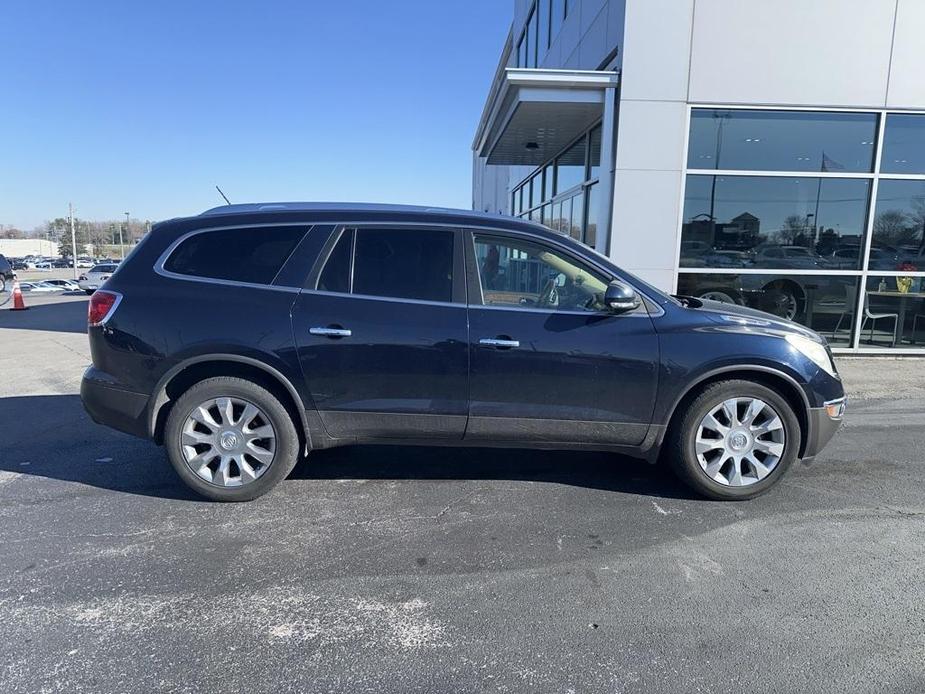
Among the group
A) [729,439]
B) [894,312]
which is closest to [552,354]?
[729,439]

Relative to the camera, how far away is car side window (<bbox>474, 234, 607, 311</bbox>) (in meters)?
3.90

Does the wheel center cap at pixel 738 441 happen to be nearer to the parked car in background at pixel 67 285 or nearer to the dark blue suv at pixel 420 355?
the dark blue suv at pixel 420 355

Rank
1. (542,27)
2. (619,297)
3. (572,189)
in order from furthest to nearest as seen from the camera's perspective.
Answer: (542,27) < (572,189) < (619,297)

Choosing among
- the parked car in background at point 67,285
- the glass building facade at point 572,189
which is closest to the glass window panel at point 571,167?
the glass building facade at point 572,189

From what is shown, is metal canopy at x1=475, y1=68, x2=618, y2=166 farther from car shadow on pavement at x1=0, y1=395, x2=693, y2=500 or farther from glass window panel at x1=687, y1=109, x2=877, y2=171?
car shadow on pavement at x1=0, y1=395, x2=693, y2=500

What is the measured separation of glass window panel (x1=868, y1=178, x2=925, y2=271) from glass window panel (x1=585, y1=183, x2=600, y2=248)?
420cm

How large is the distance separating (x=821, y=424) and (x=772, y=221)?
625 centimetres

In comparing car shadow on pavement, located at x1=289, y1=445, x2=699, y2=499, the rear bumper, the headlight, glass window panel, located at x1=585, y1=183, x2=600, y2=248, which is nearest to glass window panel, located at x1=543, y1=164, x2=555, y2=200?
glass window panel, located at x1=585, y1=183, x2=600, y2=248

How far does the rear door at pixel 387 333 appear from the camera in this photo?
3805 millimetres

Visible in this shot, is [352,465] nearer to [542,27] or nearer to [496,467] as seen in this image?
[496,467]

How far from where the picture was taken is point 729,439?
3.95m

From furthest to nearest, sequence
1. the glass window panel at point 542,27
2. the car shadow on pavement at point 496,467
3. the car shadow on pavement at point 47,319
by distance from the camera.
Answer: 1. the glass window panel at point 542,27
2. the car shadow on pavement at point 47,319
3. the car shadow on pavement at point 496,467

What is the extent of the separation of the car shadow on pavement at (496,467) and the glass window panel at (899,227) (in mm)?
7192

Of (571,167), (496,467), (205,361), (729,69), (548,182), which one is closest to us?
(205,361)
